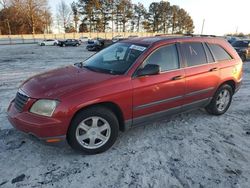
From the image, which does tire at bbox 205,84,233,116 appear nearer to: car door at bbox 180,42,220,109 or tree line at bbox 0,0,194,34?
car door at bbox 180,42,220,109

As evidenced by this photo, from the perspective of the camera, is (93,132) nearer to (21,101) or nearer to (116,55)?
(21,101)

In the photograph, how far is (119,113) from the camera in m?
3.66

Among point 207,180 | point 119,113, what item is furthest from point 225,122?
point 119,113

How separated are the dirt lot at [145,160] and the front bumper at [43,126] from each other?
0.32 metres

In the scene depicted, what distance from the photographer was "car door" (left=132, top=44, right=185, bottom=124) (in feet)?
12.2

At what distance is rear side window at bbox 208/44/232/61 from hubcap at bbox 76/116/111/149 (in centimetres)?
282

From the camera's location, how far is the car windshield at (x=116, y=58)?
3852 mm

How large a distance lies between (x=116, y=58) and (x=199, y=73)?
1597 mm

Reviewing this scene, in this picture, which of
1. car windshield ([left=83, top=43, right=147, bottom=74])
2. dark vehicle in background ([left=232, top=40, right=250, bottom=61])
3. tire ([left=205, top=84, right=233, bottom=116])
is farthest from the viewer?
dark vehicle in background ([left=232, top=40, right=250, bottom=61])

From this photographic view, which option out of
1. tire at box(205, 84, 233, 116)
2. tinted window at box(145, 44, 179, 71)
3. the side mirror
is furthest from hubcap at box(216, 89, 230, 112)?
the side mirror

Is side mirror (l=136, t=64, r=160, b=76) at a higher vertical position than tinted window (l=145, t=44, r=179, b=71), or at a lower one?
lower

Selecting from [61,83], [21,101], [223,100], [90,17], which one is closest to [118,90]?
[61,83]

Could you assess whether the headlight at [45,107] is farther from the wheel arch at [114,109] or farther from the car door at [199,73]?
the car door at [199,73]

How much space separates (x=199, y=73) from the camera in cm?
447
